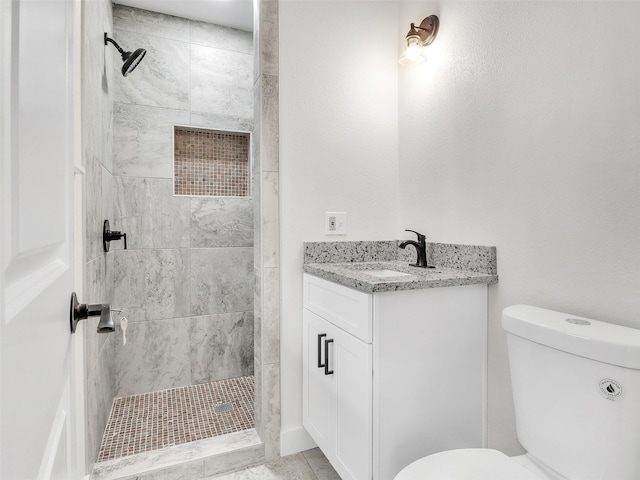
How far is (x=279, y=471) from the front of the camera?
1.71m

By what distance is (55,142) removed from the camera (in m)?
0.52

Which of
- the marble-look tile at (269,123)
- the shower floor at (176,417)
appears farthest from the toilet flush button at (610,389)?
the shower floor at (176,417)

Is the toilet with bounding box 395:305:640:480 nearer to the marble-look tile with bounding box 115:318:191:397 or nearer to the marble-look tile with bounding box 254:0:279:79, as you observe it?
the marble-look tile with bounding box 254:0:279:79

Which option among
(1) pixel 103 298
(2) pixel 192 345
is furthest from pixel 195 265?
(1) pixel 103 298

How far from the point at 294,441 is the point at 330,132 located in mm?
1527

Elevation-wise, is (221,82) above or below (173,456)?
Answer: above

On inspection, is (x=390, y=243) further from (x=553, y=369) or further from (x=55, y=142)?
(x=55, y=142)

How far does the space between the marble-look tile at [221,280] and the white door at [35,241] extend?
78.4 inches

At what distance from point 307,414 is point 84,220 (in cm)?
128

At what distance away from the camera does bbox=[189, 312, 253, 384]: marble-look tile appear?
260 centimetres

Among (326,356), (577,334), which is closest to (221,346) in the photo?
(326,356)

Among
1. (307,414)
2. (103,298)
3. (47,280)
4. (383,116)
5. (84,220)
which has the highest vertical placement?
(383,116)

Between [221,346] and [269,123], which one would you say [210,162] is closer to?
[269,123]

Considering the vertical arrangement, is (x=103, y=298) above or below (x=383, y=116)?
below
